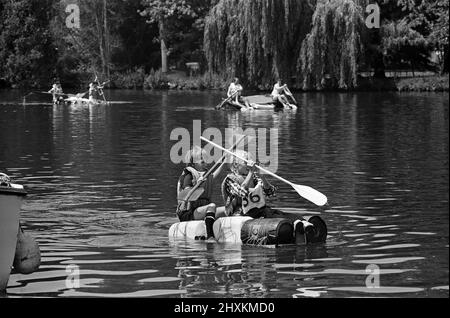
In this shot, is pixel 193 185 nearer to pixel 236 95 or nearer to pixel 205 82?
pixel 236 95

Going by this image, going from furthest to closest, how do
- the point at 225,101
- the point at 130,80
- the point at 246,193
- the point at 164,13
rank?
the point at 130,80, the point at 164,13, the point at 225,101, the point at 246,193

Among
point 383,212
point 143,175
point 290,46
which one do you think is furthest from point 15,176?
point 290,46

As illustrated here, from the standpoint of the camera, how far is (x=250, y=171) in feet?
57.1

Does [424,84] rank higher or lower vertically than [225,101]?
higher

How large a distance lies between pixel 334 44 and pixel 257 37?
4.15 m

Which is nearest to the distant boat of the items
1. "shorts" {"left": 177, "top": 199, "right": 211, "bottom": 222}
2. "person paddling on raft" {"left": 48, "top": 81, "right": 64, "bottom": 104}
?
"shorts" {"left": 177, "top": 199, "right": 211, "bottom": 222}

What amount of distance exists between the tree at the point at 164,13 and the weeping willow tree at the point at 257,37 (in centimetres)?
1759

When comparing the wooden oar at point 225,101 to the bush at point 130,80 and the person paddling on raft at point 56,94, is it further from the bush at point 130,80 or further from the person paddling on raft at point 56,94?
the bush at point 130,80

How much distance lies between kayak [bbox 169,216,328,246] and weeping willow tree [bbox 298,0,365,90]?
4121 cm

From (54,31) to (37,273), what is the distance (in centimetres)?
7228

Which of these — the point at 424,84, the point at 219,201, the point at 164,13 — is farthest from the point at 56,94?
the point at 219,201

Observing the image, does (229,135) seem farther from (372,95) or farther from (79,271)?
(372,95)

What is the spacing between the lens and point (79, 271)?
15031 millimetres

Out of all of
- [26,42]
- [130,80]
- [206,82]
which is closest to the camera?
[206,82]
